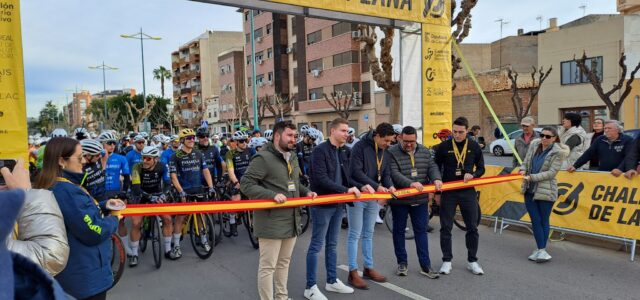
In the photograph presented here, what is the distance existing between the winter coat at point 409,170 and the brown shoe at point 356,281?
1017 mm

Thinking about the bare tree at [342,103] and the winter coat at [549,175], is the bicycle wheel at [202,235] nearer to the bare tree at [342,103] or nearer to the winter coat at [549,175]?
the winter coat at [549,175]

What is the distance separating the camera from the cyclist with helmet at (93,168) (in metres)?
5.88

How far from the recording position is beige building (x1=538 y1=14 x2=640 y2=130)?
91.6ft

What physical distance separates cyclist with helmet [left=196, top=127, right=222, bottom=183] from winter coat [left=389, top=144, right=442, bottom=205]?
3.71 meters

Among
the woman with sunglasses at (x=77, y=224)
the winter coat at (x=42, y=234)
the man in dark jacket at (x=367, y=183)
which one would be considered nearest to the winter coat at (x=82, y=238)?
the woman with sunglasses at (x=77, y=224)

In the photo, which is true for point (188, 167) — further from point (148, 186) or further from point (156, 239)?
point (156, 239)

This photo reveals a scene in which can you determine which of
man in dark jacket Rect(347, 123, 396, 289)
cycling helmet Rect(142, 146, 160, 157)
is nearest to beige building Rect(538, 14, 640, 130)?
man in dark jacket Rect(347, 123, 396, 289)

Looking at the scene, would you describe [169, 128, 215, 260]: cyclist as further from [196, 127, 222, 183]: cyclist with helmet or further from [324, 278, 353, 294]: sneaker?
[324, 278, 353, 294]: sneaker

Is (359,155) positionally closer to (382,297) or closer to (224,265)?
(382,297)

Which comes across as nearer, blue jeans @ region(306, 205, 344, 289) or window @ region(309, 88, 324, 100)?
blue jeans @ region(306, 205, 344, 289)

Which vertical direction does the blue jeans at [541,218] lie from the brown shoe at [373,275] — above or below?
above

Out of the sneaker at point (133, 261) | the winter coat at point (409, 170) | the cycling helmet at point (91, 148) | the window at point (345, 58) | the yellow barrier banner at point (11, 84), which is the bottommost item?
the sneaker at point (133, 261)

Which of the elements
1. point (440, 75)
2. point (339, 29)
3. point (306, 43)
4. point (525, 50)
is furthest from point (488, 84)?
point (440, 75)

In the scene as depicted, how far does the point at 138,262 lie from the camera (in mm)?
7176
